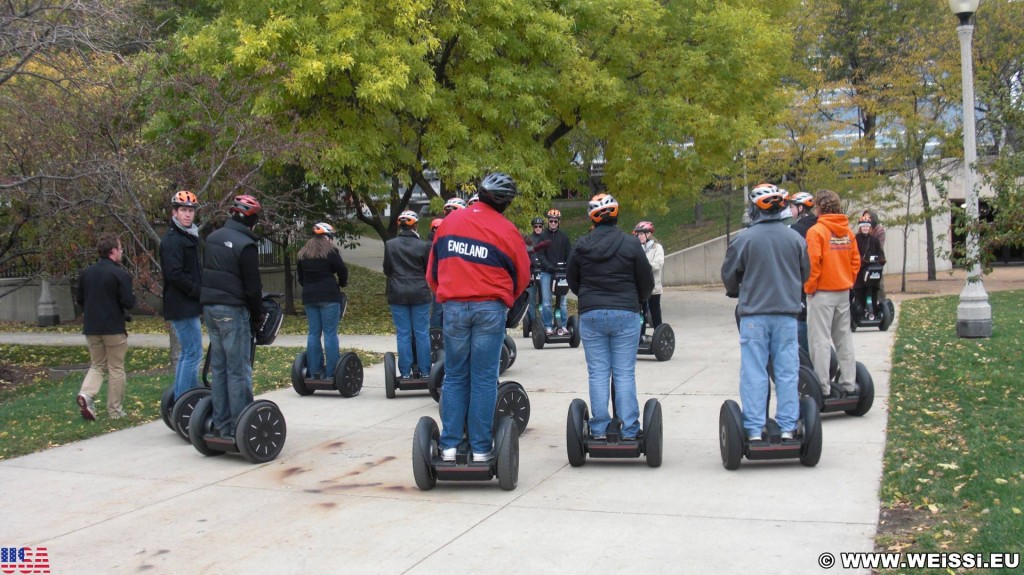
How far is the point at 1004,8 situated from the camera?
29938 millimetres

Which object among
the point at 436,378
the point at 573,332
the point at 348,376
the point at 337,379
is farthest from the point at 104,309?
the point at 573,332

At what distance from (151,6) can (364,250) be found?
18635mm

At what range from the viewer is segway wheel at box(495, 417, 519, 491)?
6.45 meters

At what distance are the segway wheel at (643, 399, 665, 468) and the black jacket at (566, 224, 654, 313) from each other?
706 millimetres

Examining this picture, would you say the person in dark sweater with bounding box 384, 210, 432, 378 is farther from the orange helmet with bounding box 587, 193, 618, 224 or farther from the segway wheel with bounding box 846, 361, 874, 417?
the segway wheel with bounding box 846, 361, 874, 417

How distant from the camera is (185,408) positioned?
845 cm

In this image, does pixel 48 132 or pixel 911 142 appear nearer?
pixel 48 132

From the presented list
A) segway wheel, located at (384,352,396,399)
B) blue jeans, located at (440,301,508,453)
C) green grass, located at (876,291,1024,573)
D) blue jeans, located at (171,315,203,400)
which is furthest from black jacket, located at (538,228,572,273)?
blue jeans, located at (440,301,508,453)

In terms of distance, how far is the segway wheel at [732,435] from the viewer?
6.78 metres

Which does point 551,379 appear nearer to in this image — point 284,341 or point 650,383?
point 650,383

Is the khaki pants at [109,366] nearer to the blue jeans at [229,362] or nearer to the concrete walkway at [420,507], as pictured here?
the concrete walkway at [420,507]

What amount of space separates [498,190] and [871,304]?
10.5m

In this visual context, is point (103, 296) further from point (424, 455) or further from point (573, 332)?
point (573, 332)

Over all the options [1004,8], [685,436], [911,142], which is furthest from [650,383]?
[1004,8]
